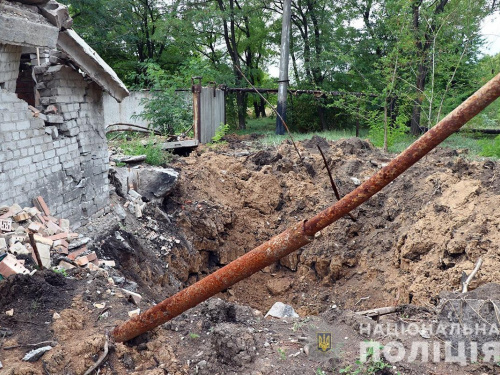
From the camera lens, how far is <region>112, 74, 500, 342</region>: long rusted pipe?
87.4 inches

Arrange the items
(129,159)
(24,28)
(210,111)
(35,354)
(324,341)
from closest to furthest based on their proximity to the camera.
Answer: (35,354) → (324,341) → (24,28) → (129,159) → (210,111)

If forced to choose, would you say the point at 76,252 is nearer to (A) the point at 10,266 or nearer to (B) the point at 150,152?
(A) the point at 10,266

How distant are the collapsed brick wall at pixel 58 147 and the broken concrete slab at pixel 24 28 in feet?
1.69

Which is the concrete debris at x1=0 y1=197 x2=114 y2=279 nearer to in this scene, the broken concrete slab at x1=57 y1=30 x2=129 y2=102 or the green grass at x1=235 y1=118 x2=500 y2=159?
the broken concrete slab at x1=57 y1=30 x2=129 y2=102

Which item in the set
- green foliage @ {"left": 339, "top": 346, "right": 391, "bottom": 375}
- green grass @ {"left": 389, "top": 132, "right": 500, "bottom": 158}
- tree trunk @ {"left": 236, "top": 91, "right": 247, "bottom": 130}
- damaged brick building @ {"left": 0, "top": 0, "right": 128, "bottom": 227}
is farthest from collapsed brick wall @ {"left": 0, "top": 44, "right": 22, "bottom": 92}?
tree trunk @ {"left": 236, "top": 91, "right": 247, "bottom": 130}

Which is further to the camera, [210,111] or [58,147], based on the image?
[210,111]

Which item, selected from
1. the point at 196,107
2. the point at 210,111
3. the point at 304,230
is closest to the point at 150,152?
the point at 196,107

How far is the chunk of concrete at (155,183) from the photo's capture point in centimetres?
905

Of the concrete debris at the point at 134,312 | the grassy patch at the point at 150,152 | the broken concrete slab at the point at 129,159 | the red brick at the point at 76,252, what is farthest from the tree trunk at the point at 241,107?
the concrete debris at the point at 134,312

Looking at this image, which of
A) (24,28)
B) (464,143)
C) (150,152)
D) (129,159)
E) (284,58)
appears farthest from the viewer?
(284,58)

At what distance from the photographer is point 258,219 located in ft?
33.5

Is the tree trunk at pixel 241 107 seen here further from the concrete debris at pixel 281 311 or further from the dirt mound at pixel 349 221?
the concrete debris at pixel 281 311

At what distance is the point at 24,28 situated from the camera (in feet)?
18.0

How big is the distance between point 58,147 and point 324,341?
16.4 ft
